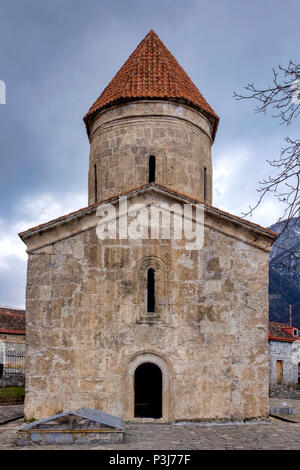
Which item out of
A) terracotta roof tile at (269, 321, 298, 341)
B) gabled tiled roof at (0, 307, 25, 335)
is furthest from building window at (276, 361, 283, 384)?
gabled tiled roof at (0, 307, 25, 335)

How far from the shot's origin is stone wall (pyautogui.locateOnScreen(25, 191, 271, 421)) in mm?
8672

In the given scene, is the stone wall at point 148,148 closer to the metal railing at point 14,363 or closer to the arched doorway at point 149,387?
the arched doorway at point 149,387

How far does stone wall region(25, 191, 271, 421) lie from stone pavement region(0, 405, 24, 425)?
1399 millimetres

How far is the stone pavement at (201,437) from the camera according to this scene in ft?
22.0

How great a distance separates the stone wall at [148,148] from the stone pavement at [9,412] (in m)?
5.35

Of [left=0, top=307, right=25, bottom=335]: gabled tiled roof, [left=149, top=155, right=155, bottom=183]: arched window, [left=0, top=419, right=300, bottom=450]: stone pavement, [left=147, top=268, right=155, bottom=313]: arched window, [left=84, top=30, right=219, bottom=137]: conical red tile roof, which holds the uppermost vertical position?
[left=84, top=30, right=219, bottom=137]: conical red tile roof

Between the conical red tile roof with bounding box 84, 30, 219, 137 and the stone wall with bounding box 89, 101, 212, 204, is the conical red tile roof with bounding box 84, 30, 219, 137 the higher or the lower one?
the higher one

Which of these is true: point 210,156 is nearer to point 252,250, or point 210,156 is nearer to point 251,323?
point 252,250

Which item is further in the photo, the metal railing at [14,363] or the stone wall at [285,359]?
the stone wall at [285,359]

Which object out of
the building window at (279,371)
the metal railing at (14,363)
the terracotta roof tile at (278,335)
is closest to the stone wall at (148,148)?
the metal railing at (14,363)

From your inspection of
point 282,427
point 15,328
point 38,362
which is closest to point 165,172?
point 38,362

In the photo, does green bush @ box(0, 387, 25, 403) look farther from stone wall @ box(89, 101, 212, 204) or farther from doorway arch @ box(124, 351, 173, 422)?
stone wall @ box(89, 101, 212, 204)

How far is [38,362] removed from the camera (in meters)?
8.74

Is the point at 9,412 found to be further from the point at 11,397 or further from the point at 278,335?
the point at 278,335
